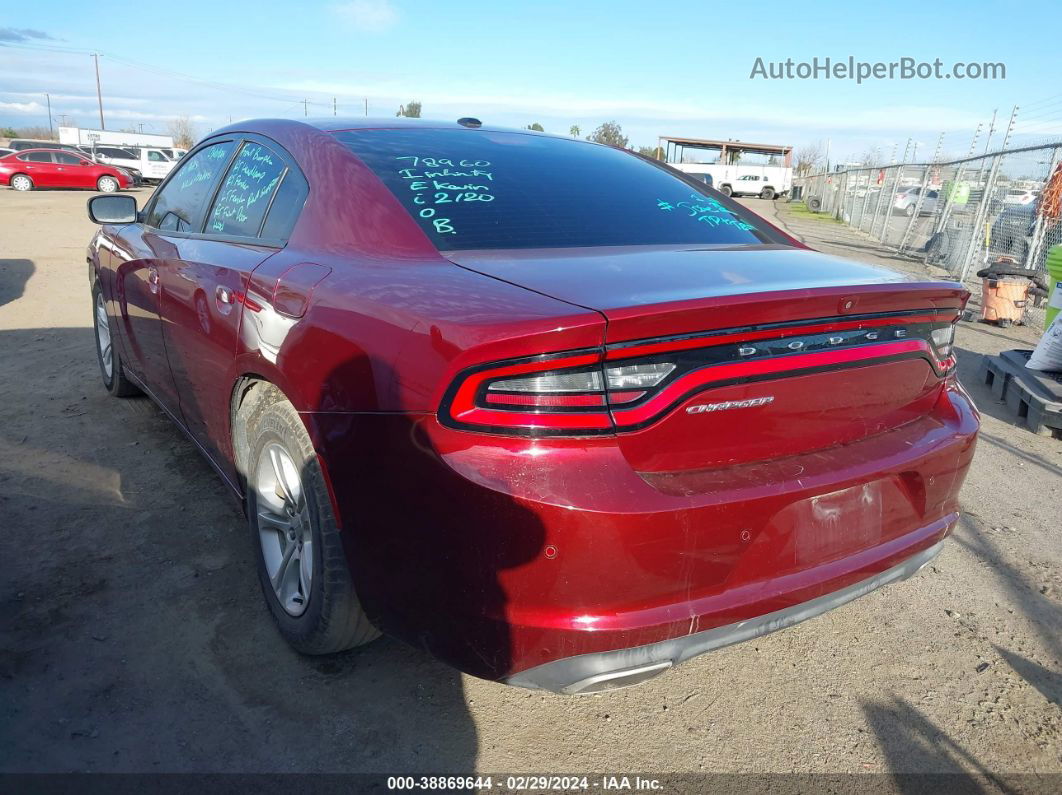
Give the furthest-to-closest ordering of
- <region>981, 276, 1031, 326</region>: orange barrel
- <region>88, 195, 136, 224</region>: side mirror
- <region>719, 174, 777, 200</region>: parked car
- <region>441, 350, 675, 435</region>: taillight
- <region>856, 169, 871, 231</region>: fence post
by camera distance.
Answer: <region>719, 174, 777, 200</region>: parked car, <region>856, 169, 871, 231</region>: fence post, <region>981, 276, 1031, 326</region>: orange barrel, <region>88, 195, 136, 224</region>: side mirror, <region>441, 350, 675, 435</region>: taillight

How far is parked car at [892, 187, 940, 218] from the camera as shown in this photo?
58.6 ft

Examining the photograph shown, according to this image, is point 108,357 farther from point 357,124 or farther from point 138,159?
point 138,159

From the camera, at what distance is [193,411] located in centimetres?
324

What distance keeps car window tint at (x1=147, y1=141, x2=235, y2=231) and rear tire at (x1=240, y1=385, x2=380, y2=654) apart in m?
1.30

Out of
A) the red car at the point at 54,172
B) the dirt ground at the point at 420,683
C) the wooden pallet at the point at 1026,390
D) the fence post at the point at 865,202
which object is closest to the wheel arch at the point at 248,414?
the dirt ground at the point at 420,683

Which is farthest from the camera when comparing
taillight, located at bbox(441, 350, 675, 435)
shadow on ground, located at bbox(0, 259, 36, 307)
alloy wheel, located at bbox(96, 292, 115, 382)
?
shadow on ground, located at bbox(0, 259, 36, 307)

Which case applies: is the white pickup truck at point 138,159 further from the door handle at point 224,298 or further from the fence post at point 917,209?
the door handle at point 224,298

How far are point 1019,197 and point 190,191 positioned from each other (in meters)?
12.2

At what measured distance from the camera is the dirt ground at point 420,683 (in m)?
2.13

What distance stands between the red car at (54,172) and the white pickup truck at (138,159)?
5.09m

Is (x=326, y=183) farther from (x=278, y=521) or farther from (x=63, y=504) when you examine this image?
(x=63, y=504)

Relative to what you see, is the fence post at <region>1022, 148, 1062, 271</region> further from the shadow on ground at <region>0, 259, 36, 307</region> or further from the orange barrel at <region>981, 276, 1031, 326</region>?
the shadow on ground at <region>0, 259, 36, 307</region>

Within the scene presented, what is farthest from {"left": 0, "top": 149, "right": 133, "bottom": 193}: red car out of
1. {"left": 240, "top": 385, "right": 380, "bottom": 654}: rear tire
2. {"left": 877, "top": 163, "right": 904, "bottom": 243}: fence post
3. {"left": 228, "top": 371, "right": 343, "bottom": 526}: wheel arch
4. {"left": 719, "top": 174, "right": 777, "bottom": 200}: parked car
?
{"left": 719, "top": 174, "right": 777, "bottom": 200}: parked car

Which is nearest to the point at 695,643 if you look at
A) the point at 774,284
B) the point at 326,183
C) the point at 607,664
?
the point at 607,664
